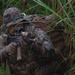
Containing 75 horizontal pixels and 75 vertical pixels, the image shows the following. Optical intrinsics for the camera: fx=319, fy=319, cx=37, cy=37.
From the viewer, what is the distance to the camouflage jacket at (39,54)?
285cm

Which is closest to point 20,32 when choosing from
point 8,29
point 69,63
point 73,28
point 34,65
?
point 8,29

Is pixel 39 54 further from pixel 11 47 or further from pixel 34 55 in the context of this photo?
pixel 11 47

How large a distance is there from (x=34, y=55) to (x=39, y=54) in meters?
0.09

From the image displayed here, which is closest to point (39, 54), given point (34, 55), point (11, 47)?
point (34, 55)

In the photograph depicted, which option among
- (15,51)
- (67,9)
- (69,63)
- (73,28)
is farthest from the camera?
(15,51)

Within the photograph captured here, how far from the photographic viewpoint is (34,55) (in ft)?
9.89

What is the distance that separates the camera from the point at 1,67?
3.59m

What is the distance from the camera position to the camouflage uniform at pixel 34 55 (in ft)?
9.38

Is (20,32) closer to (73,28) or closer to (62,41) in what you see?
(62,41)

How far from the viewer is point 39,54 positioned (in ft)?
9.64

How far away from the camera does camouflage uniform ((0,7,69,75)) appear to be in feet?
9.38

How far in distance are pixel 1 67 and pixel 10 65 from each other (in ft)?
1.57

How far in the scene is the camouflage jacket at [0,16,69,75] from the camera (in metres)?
2.85

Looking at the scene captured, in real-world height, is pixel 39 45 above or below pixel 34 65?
above
